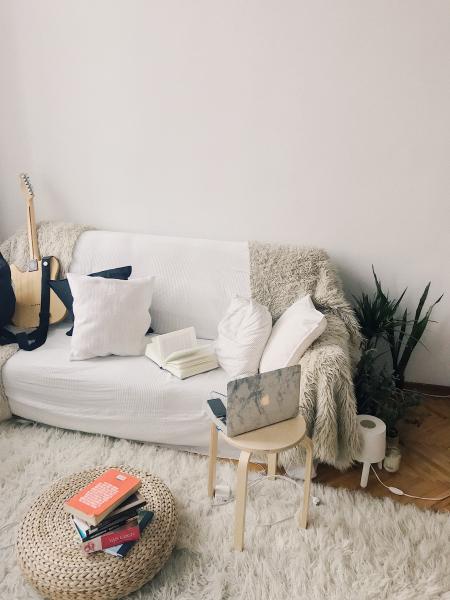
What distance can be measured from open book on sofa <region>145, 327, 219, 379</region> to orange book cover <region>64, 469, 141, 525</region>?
650 millimetres

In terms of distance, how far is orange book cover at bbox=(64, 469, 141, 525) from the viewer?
1.53 m

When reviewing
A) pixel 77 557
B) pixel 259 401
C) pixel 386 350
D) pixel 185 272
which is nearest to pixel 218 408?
pixel 259 401

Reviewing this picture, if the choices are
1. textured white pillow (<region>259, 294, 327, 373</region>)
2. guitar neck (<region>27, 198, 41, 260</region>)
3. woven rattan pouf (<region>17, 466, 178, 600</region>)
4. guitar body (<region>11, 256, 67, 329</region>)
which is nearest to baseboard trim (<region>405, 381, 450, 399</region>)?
textured white pillow (<region>259, 294, 327, 373</region>)

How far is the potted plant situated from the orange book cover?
118cm

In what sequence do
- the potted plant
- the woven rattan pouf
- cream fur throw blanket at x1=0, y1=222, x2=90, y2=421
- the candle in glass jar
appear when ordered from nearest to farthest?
1. the woven rattan pouf
2. the candle in glass jar
3. the potted plant
4. cream fur throw blanket at x1=0, y1=222, x2=90, y2=421

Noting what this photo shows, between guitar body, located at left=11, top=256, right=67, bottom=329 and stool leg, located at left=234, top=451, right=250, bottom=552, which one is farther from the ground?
guitar body, located at left=11, top=256, right=67, bottom=329

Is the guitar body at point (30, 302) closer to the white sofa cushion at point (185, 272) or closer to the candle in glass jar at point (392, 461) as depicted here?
the white sofa cushion at point (185, 272)

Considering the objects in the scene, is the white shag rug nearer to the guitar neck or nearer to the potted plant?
the potted plant

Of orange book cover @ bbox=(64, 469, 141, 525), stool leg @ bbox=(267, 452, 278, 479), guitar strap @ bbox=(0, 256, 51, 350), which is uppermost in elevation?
guitar strap @ bbox=(0, 256, 51, 350)

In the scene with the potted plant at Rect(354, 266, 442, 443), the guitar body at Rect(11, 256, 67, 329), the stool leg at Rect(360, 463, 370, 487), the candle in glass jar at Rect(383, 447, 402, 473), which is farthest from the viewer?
the guitar body at Rect(11, 256, 67, 329)

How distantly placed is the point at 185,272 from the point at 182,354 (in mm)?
566

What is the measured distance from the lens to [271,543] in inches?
70.9

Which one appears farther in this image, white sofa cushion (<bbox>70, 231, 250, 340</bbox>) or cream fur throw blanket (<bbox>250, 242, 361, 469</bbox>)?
white sofa cushion (<bbox>70, 231, 250, 340</bbox>)

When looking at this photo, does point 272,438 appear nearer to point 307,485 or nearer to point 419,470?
point 307,485
